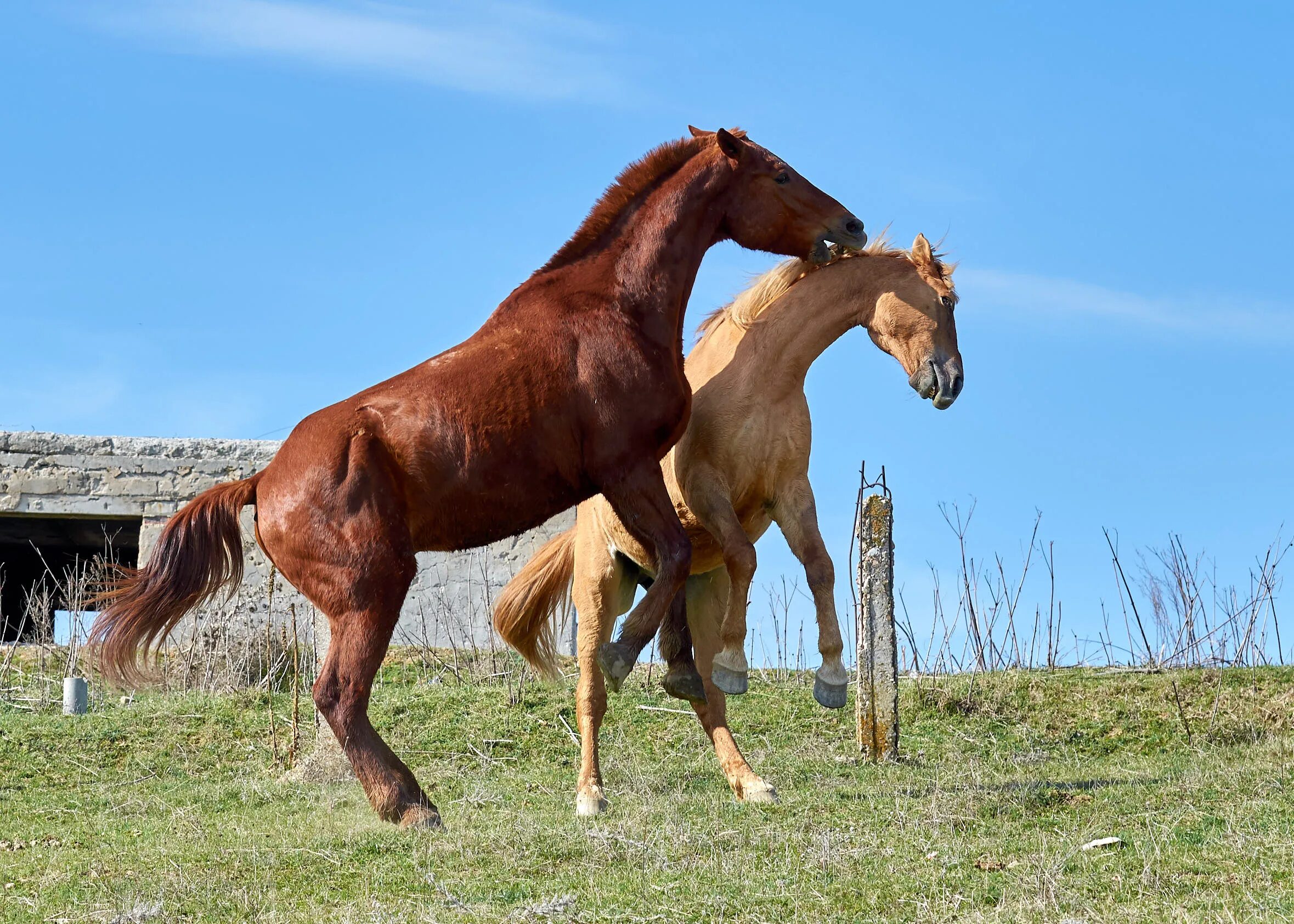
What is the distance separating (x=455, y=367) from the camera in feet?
20.0

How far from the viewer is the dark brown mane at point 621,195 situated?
652 centimetres

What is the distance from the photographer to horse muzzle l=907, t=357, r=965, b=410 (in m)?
6.66

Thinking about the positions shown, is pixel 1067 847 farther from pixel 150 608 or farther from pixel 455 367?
pixel 150 608

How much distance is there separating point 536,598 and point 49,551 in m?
10.9

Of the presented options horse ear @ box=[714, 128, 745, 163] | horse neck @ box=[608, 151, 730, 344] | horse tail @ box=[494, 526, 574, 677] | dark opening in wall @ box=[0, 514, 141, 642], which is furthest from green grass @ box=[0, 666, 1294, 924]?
horse ear @ box=[714, 128, 745, 163]

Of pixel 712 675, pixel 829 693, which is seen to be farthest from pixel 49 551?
pixel 829 693

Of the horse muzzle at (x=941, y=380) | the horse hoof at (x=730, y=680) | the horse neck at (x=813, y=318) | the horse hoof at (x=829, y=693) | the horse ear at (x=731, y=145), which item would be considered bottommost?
the horse hoof at (x=829, y=693)

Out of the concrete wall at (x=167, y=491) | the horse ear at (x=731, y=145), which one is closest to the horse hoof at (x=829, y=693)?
the horse ear at (x=731, y=145)

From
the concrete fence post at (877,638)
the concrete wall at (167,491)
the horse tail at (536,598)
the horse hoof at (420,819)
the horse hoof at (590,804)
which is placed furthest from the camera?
the concrete wall at (167,491)

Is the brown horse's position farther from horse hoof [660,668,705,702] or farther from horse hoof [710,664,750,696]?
horse hoof [660,668,705,702]

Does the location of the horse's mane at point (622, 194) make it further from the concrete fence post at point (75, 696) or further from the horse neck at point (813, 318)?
the concrete fence post at point (75, 696)

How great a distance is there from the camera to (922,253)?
689 cm

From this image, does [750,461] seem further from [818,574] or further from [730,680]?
A: [730,680]

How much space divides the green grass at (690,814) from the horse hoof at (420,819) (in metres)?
0.11
